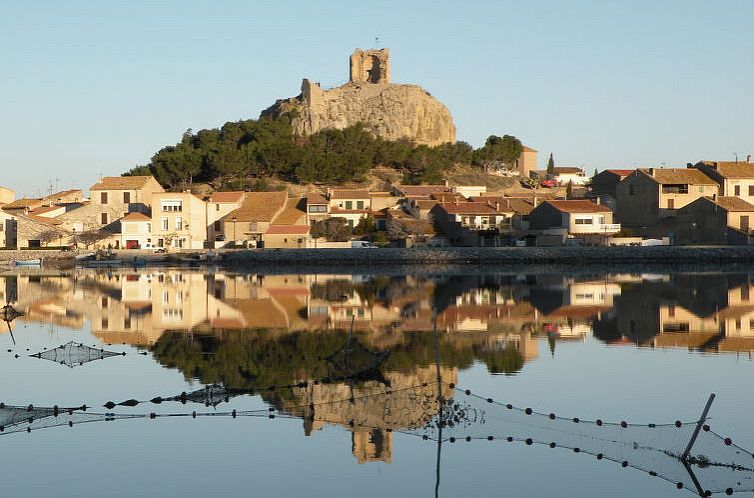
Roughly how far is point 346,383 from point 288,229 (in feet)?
173

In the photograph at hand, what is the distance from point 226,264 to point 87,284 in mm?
17304

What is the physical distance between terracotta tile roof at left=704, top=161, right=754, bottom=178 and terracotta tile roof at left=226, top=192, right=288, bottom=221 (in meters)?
33.2

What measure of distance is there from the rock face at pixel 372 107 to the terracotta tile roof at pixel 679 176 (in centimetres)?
3742

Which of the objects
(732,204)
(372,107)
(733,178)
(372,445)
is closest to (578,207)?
(732,204)

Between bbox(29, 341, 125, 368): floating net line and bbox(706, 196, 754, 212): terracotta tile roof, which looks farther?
bbox(706, 196, 754, 212): terracotta tile roof

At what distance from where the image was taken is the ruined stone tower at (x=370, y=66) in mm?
108562

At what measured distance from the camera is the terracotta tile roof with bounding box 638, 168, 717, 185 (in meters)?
71.8

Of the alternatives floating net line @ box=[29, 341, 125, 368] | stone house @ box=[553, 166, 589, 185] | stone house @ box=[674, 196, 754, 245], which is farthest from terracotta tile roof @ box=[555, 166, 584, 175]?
floating net line @ box=[29, 341, 125, 368]

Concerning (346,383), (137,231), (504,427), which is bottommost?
(504,427)

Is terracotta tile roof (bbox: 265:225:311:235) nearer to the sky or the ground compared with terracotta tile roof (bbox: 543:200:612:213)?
nearer to the ground

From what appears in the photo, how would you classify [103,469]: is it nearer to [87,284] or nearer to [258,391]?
[258,391]

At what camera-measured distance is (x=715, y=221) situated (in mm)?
67188

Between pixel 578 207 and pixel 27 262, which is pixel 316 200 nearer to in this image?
pixel 578 207

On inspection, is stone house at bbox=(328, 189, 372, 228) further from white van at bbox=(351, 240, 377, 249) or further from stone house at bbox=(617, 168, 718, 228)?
stone house at bbox=(617, 168, 718, 228)
